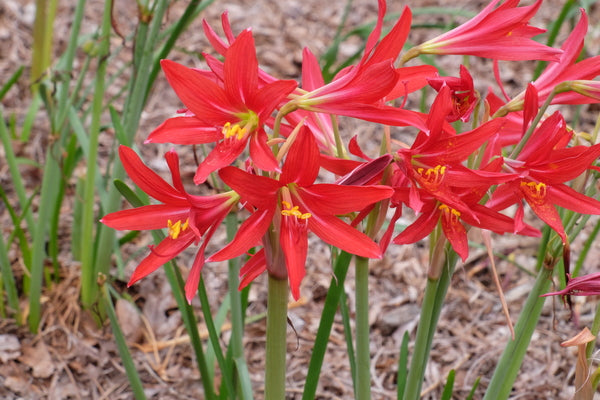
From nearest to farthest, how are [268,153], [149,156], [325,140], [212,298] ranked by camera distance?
[268,153] → [325,140] → [212,298] → [149,156]

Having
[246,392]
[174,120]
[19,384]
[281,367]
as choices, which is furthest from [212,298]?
[174,120]

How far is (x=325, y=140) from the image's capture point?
1171mm

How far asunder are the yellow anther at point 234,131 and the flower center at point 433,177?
0.84 feet

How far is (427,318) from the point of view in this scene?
47.2 inches

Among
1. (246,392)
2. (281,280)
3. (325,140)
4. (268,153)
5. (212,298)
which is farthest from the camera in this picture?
(212,298)

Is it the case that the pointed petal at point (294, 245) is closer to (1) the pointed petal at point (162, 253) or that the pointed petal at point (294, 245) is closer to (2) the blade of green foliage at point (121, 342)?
(1) the pointed petal at point (162, 253)

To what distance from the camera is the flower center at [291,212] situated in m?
0.94

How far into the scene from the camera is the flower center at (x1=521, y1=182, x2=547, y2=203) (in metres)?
1.07

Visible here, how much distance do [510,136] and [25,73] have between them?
2.61 meters

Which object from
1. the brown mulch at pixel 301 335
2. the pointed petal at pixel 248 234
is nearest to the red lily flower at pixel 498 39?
the pointed petal at pixel 248 234

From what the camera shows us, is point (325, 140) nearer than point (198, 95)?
No

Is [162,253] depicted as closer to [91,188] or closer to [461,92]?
[461,92]

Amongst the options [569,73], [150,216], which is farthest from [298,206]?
[569,73]

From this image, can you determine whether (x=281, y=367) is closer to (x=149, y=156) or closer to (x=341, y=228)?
(x=341, y=228)
